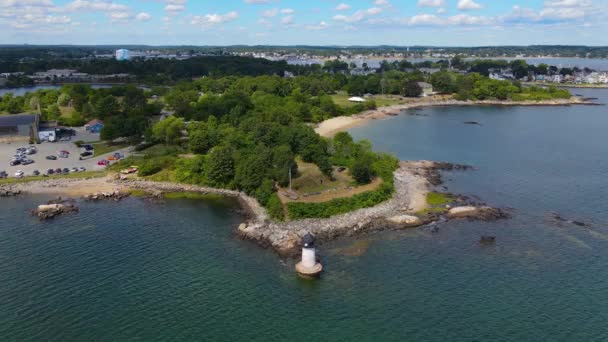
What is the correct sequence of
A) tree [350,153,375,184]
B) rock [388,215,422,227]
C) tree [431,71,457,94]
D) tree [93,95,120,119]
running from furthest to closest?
1. tree [431,71,457,94]
2. tree [93,95,120,119]
3. tree [350,153,375,184]
4. rock [388,215,422,227]

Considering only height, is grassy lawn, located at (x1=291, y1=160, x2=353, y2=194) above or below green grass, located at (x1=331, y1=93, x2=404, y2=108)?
below

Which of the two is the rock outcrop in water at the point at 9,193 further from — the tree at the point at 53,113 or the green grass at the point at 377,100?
the green grass at the point at 377,100

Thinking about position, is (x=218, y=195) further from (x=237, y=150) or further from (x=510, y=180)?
(x=510, y=180)

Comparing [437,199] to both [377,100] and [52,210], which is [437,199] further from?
[377,100]

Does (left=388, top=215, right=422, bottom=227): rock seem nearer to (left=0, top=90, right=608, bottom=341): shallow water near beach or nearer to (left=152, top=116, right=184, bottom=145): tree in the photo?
(left=0, top=90, right=608, bottom=341): shallow water near beach

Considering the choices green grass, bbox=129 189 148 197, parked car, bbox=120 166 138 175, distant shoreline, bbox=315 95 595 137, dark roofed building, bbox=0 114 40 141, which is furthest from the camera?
distant shoreline, bbox=315 95 595 137

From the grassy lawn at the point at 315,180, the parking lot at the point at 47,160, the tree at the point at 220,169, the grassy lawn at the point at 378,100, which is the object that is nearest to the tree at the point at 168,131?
the parking lot at the point at 47,160

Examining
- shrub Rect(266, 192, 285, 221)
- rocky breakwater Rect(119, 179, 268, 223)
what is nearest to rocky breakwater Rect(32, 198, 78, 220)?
rocky breakwater Rect(119, 179, 268, 223)

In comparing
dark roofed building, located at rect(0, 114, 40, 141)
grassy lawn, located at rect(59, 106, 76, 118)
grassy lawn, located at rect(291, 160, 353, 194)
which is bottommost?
grassy lawn, located at rect(291, 160, 353, 194)
